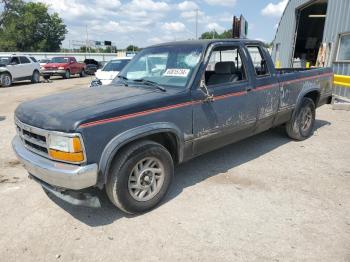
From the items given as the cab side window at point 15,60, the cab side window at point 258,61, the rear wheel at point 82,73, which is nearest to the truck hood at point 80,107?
the cab side window at point 258,61

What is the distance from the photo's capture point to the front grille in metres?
3.18

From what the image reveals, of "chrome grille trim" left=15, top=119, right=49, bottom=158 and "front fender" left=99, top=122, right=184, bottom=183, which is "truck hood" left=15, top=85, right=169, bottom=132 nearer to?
"chrome grille trim" left=15, top=119, right=49, bottom=158

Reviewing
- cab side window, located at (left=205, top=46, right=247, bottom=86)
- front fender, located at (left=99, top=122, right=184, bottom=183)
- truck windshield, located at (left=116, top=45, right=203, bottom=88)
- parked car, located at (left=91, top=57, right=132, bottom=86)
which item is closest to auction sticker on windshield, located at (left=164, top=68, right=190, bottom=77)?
truck windshield, located at (left=116, top=45, right=203, bottom=88)

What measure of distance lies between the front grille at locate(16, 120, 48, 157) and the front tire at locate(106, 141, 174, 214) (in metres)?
0.75

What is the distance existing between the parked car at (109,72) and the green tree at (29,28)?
56.6m

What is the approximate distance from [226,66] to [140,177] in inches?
90.7

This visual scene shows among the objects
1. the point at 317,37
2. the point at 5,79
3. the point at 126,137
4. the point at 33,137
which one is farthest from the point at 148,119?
the point at 317,37

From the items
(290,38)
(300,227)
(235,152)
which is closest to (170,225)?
(300,227)

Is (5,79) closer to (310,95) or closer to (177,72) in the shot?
(177,72)

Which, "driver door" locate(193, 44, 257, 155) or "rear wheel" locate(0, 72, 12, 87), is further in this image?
"rear wheel" locate(0, 72, 12, 87)

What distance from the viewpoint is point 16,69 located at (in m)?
18.9

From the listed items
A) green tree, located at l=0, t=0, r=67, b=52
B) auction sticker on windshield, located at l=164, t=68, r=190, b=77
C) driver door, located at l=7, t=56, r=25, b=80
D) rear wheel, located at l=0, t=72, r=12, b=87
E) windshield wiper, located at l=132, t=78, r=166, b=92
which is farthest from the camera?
green tree, located at l=0, t=0, r=67, b=52

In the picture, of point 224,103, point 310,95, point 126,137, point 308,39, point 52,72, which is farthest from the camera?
point 52,72

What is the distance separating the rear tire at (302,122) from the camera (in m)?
5.94
